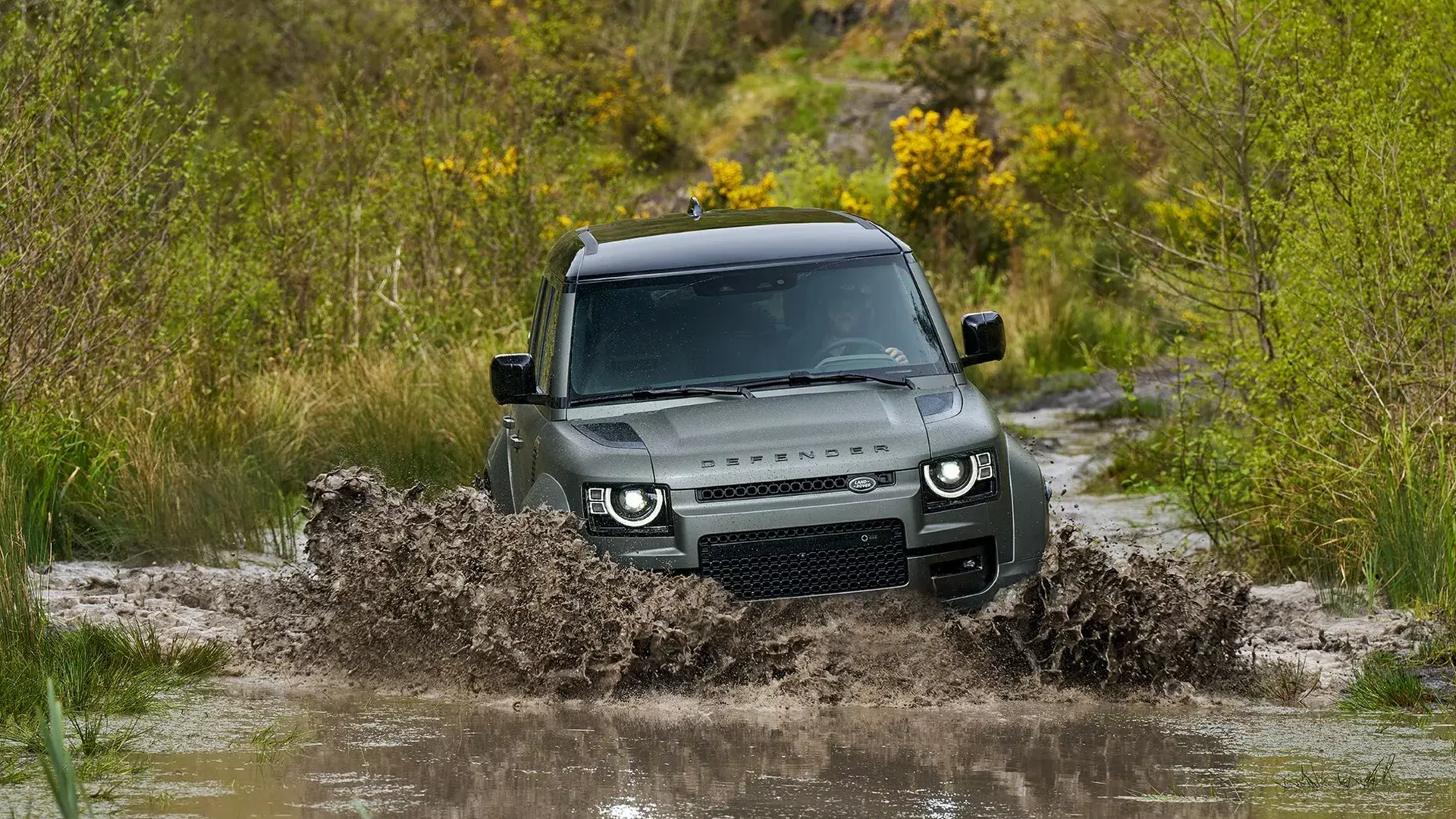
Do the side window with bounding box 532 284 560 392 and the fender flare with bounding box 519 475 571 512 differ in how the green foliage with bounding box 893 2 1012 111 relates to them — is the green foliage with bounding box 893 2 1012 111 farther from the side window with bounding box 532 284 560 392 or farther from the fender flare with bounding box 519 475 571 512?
the fender flare with bounding box 519 475 571 512

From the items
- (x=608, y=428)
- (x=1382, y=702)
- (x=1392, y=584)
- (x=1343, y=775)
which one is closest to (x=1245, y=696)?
(x=1382, y=702)

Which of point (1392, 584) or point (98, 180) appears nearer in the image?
point (1392, 584)

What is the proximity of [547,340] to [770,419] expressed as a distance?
163cm

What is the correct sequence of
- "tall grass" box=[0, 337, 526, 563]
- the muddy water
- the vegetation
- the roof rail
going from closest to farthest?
the muddy water
the roof rail
the vegetation
"tall grass" box=[0, 337, 526, 563]

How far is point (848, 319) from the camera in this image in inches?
323

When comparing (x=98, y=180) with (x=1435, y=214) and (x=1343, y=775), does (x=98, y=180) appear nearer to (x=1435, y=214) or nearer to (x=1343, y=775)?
(x=1435, y=214)

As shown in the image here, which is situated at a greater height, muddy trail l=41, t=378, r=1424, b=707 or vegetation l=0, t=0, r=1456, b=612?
vegetation l=0, t=0, r=1456, b=612

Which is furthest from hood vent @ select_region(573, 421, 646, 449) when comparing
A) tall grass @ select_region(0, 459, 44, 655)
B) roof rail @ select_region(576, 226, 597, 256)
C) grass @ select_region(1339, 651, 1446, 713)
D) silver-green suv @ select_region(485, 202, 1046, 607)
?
grass @ select_region(1339, 651, 1446, 713)

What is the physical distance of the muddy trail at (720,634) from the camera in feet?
23.1

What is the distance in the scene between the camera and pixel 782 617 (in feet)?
23.2

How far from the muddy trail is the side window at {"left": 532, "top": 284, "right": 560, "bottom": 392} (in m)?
0.60

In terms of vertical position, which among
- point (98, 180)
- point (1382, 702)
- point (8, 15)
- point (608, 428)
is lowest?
point (1382, 702)

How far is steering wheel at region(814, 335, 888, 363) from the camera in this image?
8.08 meters

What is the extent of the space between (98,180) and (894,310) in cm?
581
